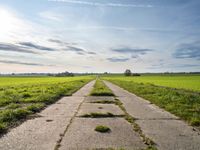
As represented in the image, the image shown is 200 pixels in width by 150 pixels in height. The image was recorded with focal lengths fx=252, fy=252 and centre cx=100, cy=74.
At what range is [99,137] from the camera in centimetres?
700

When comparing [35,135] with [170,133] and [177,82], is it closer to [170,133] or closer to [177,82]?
[170,133]

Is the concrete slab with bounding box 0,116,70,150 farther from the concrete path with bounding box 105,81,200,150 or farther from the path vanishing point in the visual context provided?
the concrete path with bounding box 105,81,200,150

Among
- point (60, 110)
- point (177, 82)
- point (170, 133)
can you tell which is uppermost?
point (170, 133)

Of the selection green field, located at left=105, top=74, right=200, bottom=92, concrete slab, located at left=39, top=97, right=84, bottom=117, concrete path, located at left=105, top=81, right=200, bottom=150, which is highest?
concrete path, located at left=105, top=81, right=200, bottom=150

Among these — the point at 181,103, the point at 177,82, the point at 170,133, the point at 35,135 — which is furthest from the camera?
the point at 177,82

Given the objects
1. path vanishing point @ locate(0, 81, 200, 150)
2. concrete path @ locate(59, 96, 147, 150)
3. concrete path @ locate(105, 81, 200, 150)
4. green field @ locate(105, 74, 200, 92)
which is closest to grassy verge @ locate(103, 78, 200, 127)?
concrete path @ locate(105, 81, 200, 150)

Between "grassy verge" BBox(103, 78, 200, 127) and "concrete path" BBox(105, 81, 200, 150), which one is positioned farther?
"grassy verge" BBox(103, 78, 200, 127)

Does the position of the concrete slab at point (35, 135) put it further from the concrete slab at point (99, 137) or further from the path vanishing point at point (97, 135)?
the concrete slab at point (99, 137)

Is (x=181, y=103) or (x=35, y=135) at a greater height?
(x=35, y=135)

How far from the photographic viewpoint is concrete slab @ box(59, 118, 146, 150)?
6093 mm

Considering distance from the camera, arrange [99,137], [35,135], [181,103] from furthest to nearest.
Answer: [181,103]
[35,135]
[99,137]

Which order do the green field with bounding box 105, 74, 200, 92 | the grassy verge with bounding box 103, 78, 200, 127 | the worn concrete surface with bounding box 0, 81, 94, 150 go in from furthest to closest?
the green field with bounding box 105, 74, 200, 92
the grassy verge with bounding box 103, 78, 200, 127
the worn concrete surface with bounding box 0, 81, 94, 150

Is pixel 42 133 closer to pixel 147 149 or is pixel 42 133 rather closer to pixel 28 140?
pixel 28 140

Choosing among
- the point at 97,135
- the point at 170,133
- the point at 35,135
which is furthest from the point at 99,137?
the point at 170,133
